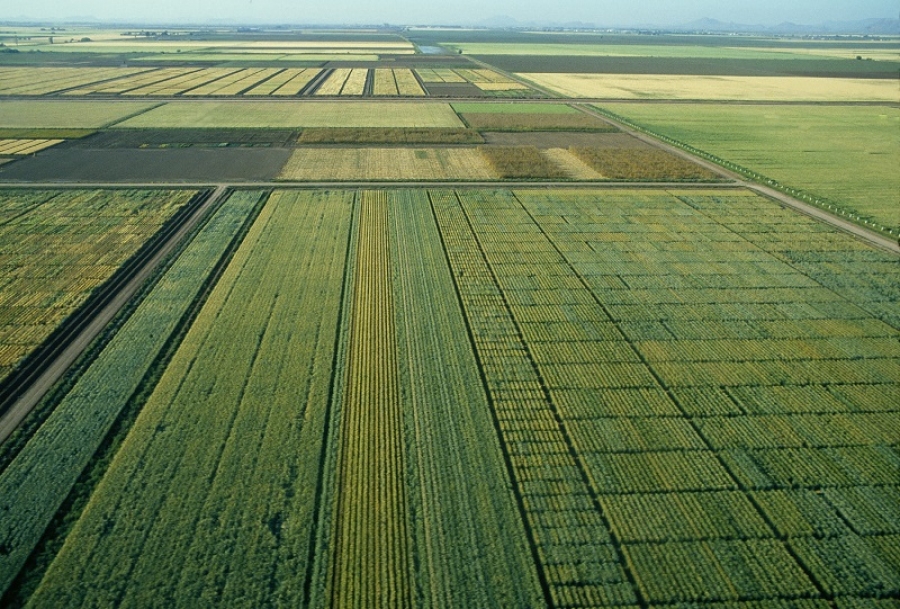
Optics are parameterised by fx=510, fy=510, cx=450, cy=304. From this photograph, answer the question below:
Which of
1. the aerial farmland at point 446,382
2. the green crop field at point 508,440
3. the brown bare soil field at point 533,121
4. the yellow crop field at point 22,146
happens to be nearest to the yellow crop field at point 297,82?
the brown bare soil field at point 533,121

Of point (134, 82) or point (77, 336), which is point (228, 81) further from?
point (77, 336)

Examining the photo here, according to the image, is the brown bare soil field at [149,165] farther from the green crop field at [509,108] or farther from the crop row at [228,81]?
the crop row at [228,81]

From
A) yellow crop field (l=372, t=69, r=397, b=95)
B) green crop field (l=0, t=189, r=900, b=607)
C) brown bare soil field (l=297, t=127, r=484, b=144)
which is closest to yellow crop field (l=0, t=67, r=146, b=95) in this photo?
yellow crop field (l=372, t=69, r=397, b=95)

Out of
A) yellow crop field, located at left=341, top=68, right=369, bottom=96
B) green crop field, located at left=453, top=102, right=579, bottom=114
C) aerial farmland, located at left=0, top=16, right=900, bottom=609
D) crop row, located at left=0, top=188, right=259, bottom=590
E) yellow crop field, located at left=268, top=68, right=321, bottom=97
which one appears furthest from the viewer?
yellow crop field, located at left=341, top=68, right=369, bottom=96

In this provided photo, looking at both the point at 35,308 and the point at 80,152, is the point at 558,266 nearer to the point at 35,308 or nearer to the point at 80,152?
the point at 35,308

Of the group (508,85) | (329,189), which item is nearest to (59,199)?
(329,189)

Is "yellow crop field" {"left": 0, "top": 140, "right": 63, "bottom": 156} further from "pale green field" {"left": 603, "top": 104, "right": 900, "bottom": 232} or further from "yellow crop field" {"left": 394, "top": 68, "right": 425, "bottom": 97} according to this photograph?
"pale green field" {"left": 603, "top": 104, "right": 900, "bottom": 232}
